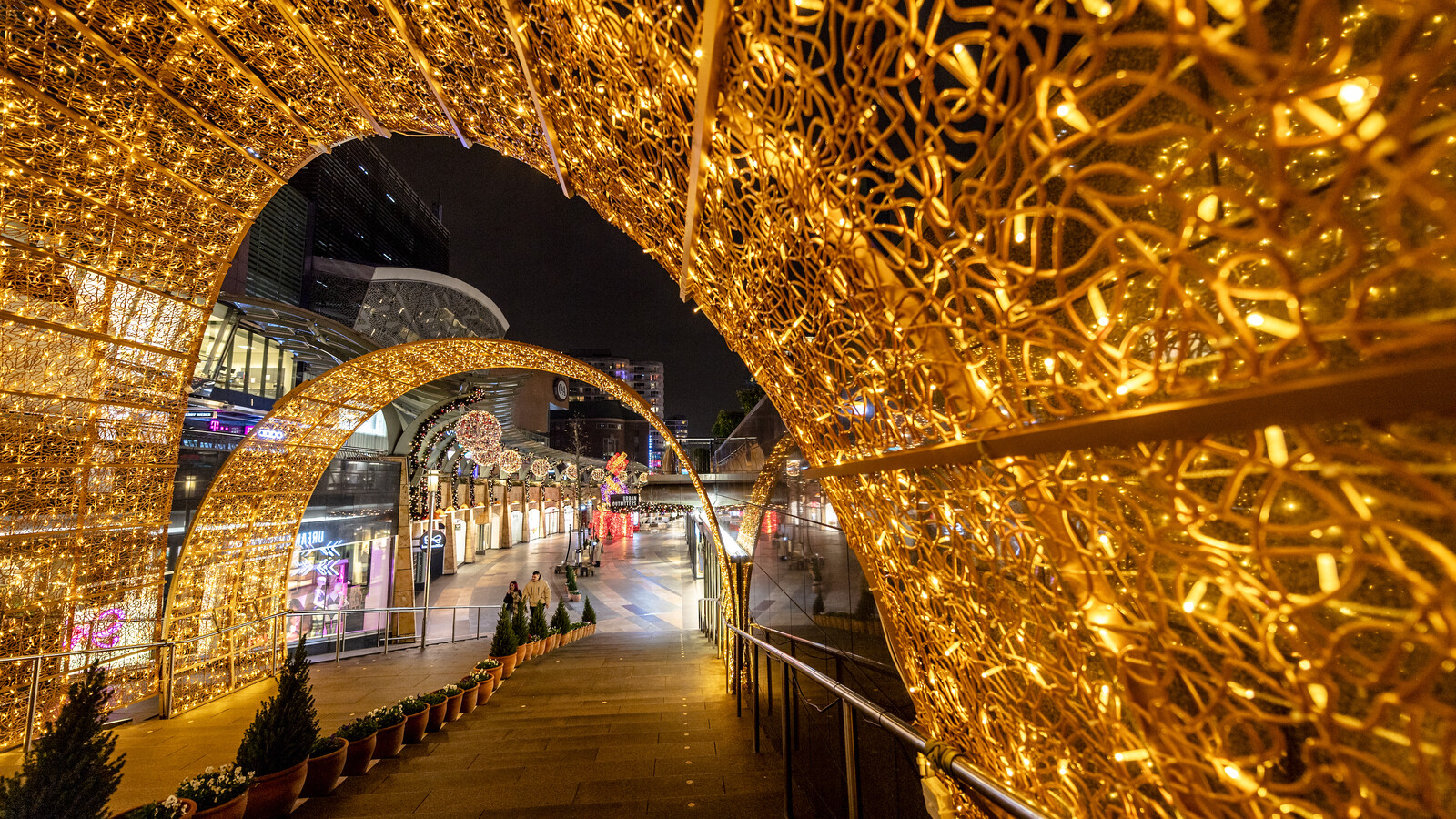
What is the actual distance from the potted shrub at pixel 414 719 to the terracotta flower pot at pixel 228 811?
1623 millimetres

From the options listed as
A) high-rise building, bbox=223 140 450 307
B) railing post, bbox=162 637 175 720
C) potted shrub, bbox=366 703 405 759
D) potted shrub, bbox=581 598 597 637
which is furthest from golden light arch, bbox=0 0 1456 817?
high-rise building, bbox=223 140 450 307

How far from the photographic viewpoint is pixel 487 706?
22.9 feet

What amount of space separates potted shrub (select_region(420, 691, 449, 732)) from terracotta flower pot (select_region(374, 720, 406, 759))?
1.85 ft

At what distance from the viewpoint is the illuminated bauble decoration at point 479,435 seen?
45.6ft

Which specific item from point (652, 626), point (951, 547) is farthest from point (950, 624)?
point (652, 626)

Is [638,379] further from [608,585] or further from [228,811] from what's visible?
[228,811]

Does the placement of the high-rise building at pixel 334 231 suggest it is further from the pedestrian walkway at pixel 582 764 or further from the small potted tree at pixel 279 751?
the pedestrian walkway at pixel 582 764

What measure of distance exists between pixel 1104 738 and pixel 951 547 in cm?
43

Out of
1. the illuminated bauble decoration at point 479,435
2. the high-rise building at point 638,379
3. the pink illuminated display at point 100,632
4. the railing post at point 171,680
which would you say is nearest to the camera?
the pink illuminated display at point 100,632

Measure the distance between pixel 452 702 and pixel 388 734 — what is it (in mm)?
1221

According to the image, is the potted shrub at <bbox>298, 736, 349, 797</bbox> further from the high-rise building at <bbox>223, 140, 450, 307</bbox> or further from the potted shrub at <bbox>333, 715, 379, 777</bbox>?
the high-rise building at <bbox>223, 140, 450, 307</bbox>

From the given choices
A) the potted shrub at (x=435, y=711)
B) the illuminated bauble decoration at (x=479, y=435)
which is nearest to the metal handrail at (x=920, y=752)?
the potted shrub at (x=435, y=711)

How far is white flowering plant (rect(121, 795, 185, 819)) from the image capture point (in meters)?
3.30

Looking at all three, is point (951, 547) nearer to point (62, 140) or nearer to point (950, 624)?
point (950, 624)
